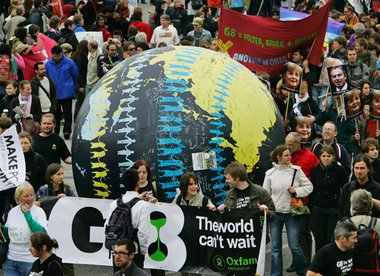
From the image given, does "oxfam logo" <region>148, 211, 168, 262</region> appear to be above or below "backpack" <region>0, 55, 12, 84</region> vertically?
below

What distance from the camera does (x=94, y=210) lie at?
10.4m

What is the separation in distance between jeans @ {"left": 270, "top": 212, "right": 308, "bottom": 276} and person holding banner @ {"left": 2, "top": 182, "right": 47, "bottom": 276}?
275 centimetres

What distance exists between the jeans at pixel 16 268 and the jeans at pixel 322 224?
3.54 m

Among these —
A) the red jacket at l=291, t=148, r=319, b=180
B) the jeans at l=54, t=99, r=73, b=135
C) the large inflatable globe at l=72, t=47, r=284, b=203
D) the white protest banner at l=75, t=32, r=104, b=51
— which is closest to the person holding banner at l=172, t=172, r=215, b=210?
the large inflatable globe at l=72, t=47, r=284, b=203

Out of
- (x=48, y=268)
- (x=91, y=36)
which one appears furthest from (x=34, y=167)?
(x=91, y=36)

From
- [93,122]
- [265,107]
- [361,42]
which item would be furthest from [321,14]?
[93,122]

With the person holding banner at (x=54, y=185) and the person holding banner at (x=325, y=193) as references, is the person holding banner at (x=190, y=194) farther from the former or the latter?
the person holding banner at (x=325, y=193)

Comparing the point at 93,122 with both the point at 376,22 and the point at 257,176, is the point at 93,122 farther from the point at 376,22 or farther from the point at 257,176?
the point at 376,22

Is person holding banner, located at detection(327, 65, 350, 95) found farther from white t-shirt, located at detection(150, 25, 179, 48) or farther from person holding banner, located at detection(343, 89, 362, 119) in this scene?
white t-shirt, located at detection(150, 25, 179, 48)

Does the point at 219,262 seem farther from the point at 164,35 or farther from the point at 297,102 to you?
the point at 164,35

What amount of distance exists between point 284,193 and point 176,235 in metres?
1.41

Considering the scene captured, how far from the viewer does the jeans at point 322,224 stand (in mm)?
10945

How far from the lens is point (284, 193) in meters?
10.6

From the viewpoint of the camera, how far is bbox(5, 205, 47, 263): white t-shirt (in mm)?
9477
